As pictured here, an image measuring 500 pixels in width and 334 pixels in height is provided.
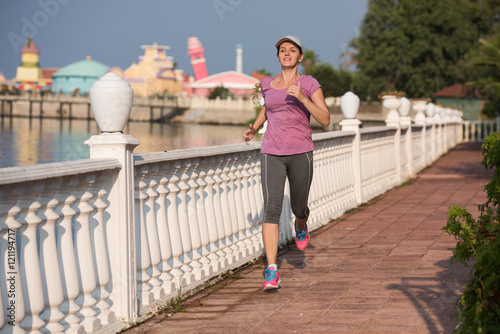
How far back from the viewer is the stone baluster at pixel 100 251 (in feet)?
13.2

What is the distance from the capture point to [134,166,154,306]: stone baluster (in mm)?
4523

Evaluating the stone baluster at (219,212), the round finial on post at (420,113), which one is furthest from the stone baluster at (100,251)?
the round finial on post at (420,113)

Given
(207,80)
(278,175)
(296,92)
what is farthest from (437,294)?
(207,80)

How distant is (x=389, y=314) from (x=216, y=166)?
1.93m

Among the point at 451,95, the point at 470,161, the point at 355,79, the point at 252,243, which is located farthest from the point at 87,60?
the point at 252,243

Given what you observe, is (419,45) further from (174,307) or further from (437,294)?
(174,307)

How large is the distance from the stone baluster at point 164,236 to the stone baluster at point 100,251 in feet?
2.26

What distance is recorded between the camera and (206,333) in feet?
13.7

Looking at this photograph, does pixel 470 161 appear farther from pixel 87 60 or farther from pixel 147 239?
pixel 87 60

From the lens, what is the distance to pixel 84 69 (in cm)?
12094

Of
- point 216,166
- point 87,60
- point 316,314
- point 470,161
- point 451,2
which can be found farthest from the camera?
point 87,60

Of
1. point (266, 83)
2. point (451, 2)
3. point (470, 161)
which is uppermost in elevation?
point (451, 2)

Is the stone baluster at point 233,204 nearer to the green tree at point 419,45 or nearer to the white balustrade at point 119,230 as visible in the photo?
the white balustrade at point 119,230

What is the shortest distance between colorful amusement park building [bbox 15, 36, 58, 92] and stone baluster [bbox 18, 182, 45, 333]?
433ft
